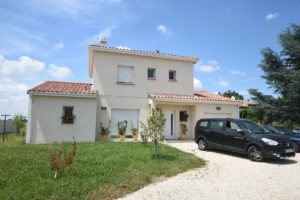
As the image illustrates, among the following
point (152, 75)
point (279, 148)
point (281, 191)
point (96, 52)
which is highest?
point (96, 52)

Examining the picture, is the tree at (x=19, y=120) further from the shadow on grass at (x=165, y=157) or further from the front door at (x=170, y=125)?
the shadow on grass at (x=165, y=157)

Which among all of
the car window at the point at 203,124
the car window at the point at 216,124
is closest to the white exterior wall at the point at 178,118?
the car window at the point at 203,124

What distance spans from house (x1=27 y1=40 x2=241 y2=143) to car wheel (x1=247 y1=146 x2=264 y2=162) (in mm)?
7506

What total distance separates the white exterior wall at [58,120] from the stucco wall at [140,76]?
6.03 ft

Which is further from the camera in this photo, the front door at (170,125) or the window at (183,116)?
the window at (183,116)

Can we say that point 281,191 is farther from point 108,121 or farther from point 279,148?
point 108,121

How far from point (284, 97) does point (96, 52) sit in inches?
601

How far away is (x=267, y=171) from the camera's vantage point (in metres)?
8.62

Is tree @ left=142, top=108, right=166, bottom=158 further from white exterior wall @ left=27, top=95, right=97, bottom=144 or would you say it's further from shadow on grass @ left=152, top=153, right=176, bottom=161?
white exterior wall @ left=27, top=95, right=97, bottom=144

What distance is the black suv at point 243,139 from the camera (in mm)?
10078

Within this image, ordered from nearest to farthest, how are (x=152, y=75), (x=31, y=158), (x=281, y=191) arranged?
(x=281, y=191) → (x=31, y=158) → (x=152, y=75)

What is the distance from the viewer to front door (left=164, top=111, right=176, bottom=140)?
60.2ft

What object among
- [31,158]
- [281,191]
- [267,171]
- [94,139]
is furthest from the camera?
[94,139]

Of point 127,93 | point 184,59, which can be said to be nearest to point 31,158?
point 127,93
